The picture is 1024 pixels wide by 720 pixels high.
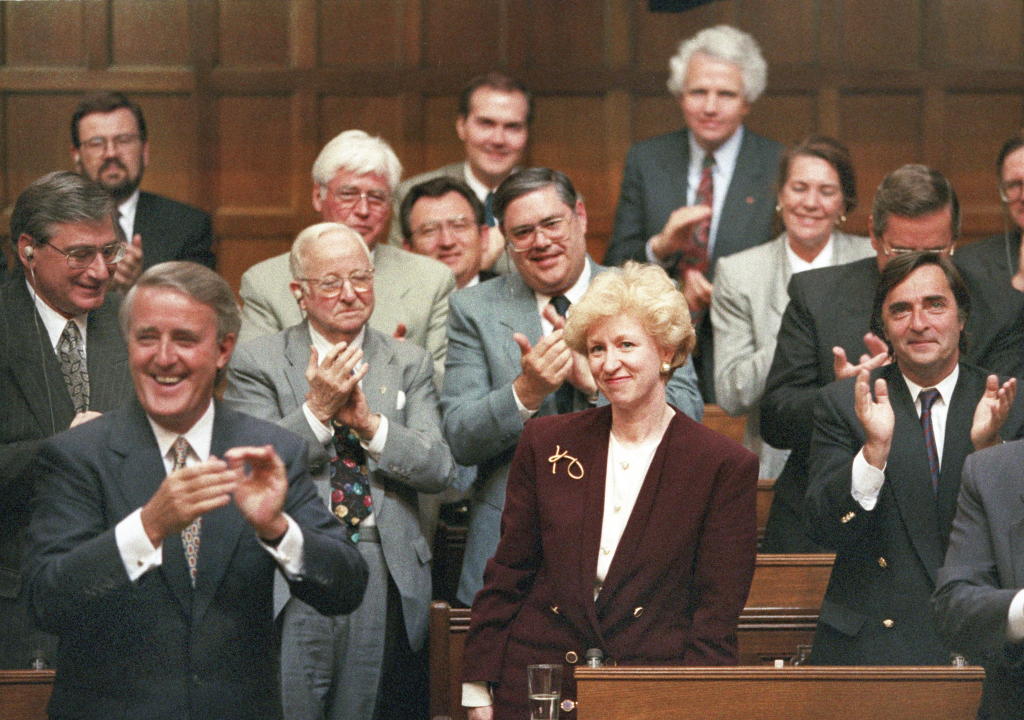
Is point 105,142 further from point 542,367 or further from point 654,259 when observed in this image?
point 542,367

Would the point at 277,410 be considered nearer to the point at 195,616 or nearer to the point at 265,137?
the point at 195,616

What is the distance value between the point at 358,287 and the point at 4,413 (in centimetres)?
85

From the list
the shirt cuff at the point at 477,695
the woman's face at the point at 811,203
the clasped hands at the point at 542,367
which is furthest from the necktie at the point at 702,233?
the shirt cuff at the point at 477,695

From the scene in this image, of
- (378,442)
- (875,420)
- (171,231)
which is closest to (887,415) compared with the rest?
(875,420)

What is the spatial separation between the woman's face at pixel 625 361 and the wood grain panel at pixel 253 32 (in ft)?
10.7

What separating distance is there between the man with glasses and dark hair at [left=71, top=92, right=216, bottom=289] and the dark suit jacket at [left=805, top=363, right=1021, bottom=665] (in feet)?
8.41

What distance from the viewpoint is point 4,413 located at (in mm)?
3496

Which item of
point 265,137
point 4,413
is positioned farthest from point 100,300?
point 265,137

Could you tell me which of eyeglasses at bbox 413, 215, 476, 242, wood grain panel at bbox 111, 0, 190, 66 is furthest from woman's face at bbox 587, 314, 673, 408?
wood grain panel at bbox 111, 0, 190, 66

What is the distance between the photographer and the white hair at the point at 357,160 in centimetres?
445

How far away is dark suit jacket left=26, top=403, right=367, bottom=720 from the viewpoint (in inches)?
101

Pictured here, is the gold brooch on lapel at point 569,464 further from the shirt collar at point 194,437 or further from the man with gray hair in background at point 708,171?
the man with gray hair in background at point 708,171

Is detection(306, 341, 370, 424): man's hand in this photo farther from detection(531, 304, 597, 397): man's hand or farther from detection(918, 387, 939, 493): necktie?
detection(918, 387, 939, 493): necktie

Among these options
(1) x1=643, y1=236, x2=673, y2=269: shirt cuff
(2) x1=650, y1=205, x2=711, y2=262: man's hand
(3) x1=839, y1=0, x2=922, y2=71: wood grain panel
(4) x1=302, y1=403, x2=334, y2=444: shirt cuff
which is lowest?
(4) x1=302, y1=403, x2=334, y2=444: shirt cuff
